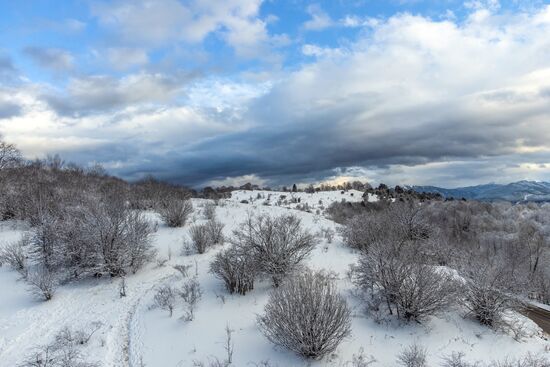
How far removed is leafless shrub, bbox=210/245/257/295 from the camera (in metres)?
13.4

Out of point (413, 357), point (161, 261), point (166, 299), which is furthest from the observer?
point (161, 261)

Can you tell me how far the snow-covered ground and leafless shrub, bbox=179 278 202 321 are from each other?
0.73 ft

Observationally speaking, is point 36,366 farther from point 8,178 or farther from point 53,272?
point 8,178

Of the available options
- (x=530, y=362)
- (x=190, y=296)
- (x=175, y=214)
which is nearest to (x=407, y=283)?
(x=530, y=362)

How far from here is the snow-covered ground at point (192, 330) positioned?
9.81m

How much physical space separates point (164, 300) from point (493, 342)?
32.9 ft

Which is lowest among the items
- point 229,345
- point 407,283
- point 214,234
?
point 229,345

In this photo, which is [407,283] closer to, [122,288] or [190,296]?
[190,296]

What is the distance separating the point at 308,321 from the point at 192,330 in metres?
3.77

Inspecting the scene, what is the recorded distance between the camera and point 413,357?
8984mm

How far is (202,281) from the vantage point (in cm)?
1457

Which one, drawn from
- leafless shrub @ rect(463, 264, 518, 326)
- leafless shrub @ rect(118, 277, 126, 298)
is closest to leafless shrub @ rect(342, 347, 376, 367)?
leafless shrub @ rect(463, 264, 518, 326)

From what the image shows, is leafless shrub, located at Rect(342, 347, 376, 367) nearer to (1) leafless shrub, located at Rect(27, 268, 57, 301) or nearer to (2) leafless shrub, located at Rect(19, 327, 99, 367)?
(2) leafless shrub, located at Rect(19, 327, 99, 367)

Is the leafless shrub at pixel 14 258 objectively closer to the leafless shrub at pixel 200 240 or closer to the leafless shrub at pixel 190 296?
the leafless shrub at pixel 200 240
